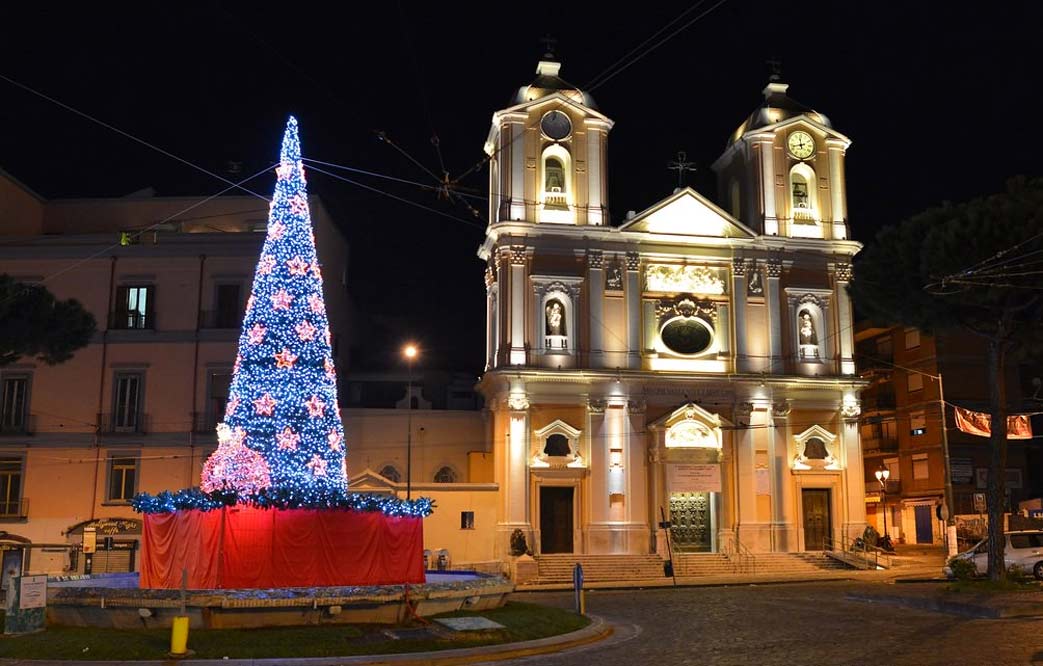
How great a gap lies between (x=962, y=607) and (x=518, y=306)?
2248 centimetres

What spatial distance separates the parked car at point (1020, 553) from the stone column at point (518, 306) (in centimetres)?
1691

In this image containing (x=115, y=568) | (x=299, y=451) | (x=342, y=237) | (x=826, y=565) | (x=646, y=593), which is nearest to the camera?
(x=299, y=451)

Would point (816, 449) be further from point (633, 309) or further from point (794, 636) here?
point (794, 636)

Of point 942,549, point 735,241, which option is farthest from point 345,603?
point 942,549

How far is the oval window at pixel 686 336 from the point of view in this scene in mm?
43094

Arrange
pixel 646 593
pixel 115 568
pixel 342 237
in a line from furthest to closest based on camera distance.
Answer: pixel 342 237 → pixel 115 568 → pixel 646 593

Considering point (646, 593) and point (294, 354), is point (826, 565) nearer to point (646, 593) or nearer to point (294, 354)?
point (646, 593)

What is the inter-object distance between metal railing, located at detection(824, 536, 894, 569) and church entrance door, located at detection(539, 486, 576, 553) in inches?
398

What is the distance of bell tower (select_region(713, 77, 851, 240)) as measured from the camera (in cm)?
4466

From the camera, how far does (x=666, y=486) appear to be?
4112cm

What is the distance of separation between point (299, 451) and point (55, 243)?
2651 centimetres

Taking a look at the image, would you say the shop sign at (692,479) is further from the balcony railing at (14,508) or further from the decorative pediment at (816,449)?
the balcony railing at (14,508)

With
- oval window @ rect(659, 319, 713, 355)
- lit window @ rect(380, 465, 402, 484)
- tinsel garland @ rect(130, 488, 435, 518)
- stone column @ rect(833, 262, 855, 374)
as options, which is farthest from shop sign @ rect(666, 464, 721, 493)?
tinsel garland @ rect(130, 488, 435, 518)

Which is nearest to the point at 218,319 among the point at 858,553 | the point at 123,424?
the point at 123,424
